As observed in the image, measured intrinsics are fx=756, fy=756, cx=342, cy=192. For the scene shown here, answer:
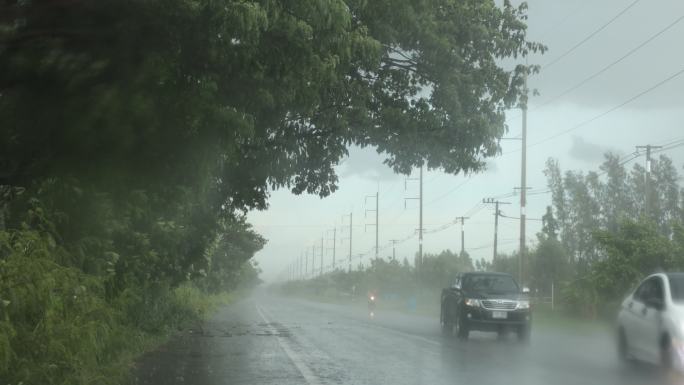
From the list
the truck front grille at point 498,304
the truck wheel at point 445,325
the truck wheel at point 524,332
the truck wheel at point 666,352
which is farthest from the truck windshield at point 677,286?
the truck wheel at point 445,325

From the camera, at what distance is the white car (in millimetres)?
10961

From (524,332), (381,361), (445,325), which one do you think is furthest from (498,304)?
(381,361)

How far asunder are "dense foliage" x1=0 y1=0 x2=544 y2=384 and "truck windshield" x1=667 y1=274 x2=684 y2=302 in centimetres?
435

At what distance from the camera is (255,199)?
65.1 feet

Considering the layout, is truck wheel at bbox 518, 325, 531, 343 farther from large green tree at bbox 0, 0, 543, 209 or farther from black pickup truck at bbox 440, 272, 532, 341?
large green tree at bbox 0, 0, 543, 209

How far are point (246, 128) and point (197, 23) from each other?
153cm

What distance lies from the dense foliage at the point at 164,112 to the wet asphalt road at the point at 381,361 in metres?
1.54

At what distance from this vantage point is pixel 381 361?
13.8 meters

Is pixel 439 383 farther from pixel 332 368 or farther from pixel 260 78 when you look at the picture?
pixel 260 78

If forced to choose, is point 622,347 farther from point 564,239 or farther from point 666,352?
point 564,239

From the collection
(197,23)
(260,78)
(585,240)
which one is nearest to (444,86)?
(260,78)

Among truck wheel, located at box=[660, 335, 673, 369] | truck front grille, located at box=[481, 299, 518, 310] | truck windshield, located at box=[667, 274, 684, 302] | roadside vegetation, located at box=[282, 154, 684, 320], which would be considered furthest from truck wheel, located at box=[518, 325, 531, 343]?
roadside vegetation, located at box=[282, 154, 684, 320]

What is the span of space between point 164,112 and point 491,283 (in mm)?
15166

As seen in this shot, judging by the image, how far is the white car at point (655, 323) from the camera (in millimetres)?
10961
